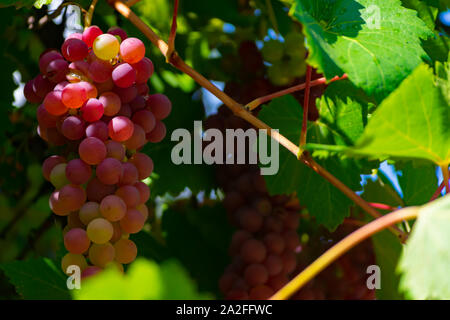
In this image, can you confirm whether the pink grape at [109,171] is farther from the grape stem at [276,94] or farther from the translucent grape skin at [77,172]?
the grape stem at [276,94]

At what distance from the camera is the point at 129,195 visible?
2.17 feet

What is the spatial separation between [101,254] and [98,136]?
14 centimetres

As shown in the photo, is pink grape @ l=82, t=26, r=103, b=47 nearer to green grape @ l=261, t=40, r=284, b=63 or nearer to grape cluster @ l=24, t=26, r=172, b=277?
grape cluster @ l=24, t=26, r=172, b=277

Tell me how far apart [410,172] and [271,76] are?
1.13 ft

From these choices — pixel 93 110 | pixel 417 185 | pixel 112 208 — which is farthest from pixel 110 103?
pixel 417 185

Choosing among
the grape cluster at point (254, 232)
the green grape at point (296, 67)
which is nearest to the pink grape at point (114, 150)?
the grape cluster at point (254, 232)

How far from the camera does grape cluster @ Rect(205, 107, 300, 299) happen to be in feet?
3.44

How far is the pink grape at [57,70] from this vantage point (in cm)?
70

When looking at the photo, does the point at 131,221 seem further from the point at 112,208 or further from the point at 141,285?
the point at 141,285

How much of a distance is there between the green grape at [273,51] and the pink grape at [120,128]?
569mm

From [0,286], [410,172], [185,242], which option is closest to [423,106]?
[410,172]

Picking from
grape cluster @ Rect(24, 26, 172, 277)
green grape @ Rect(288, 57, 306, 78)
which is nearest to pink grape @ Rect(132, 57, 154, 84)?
grape cluster @ Rect(24, 26, 172, 277)

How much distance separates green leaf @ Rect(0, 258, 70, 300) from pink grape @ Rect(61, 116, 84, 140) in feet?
0.74
